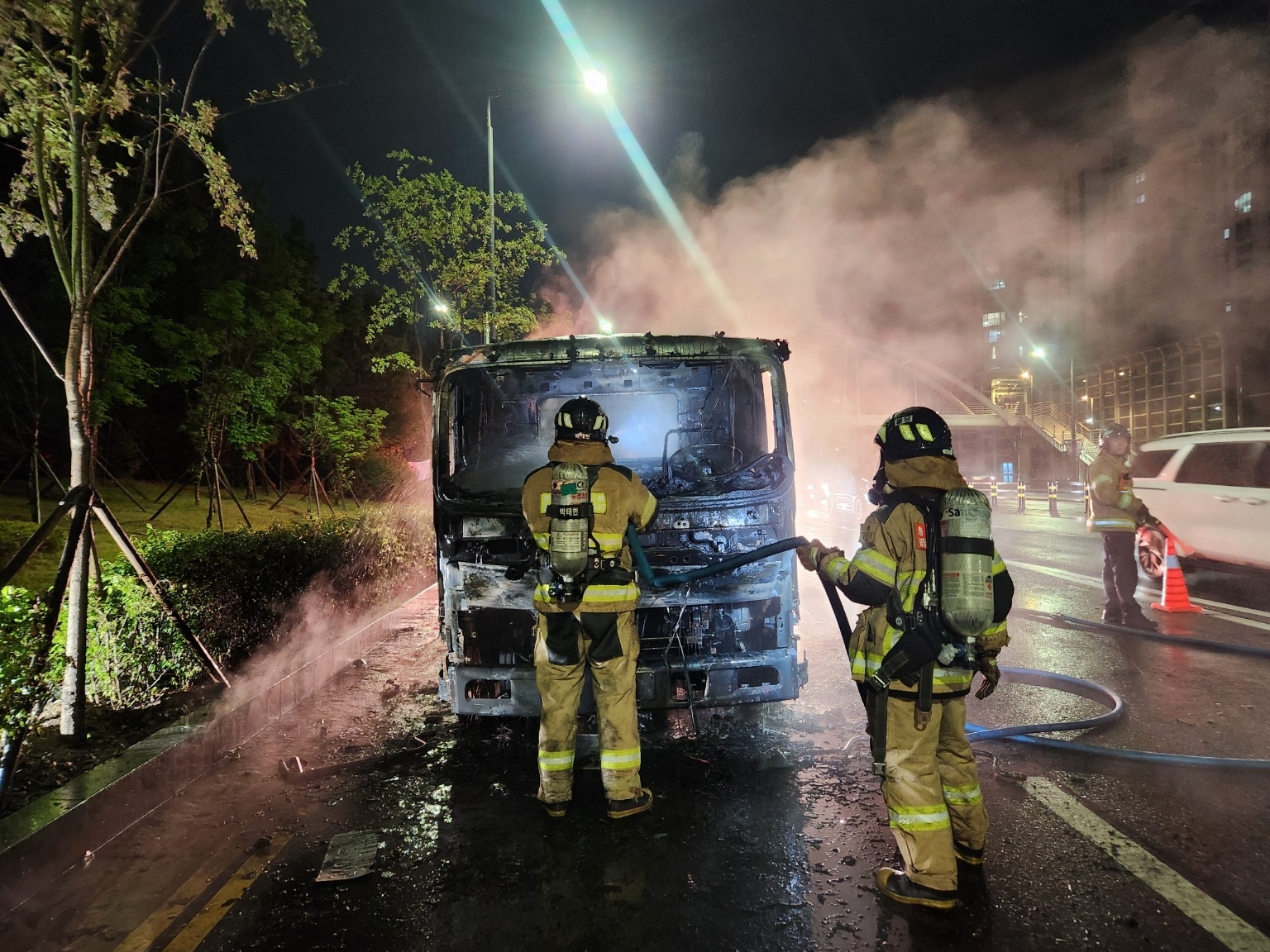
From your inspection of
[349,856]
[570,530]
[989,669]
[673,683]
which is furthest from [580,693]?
[989,669]

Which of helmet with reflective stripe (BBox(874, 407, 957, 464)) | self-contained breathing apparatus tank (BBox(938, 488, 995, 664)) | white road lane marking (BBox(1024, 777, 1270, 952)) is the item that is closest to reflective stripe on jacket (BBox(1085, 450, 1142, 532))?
white road lane marking (BBox(1024, 777, 1270, 952))

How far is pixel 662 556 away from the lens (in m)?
4.12

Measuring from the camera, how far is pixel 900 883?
2.68 m

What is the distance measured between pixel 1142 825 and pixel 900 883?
1.28 metres

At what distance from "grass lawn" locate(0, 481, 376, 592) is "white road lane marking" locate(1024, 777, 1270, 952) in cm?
670

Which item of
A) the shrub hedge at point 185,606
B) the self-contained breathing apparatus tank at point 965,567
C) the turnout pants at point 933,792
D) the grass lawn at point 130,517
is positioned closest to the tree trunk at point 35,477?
the grass lawn at point 130,517

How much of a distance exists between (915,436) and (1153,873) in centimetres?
186

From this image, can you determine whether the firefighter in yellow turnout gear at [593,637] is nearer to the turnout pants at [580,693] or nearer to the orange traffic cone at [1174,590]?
the turnout pants at [580,693]

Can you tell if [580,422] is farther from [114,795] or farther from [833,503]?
[833,503]

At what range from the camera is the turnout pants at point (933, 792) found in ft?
8.70

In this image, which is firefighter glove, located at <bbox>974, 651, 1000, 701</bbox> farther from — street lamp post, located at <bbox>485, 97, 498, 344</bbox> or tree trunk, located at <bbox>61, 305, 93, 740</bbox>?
street lamp post, located at <bbox>485, 97, 498, 344</bbox>

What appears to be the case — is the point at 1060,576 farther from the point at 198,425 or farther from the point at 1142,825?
the point at 198,425

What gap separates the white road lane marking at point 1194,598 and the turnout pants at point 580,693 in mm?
6345

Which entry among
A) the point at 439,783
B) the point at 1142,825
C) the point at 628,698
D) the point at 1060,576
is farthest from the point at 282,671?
the point at 1060,576
